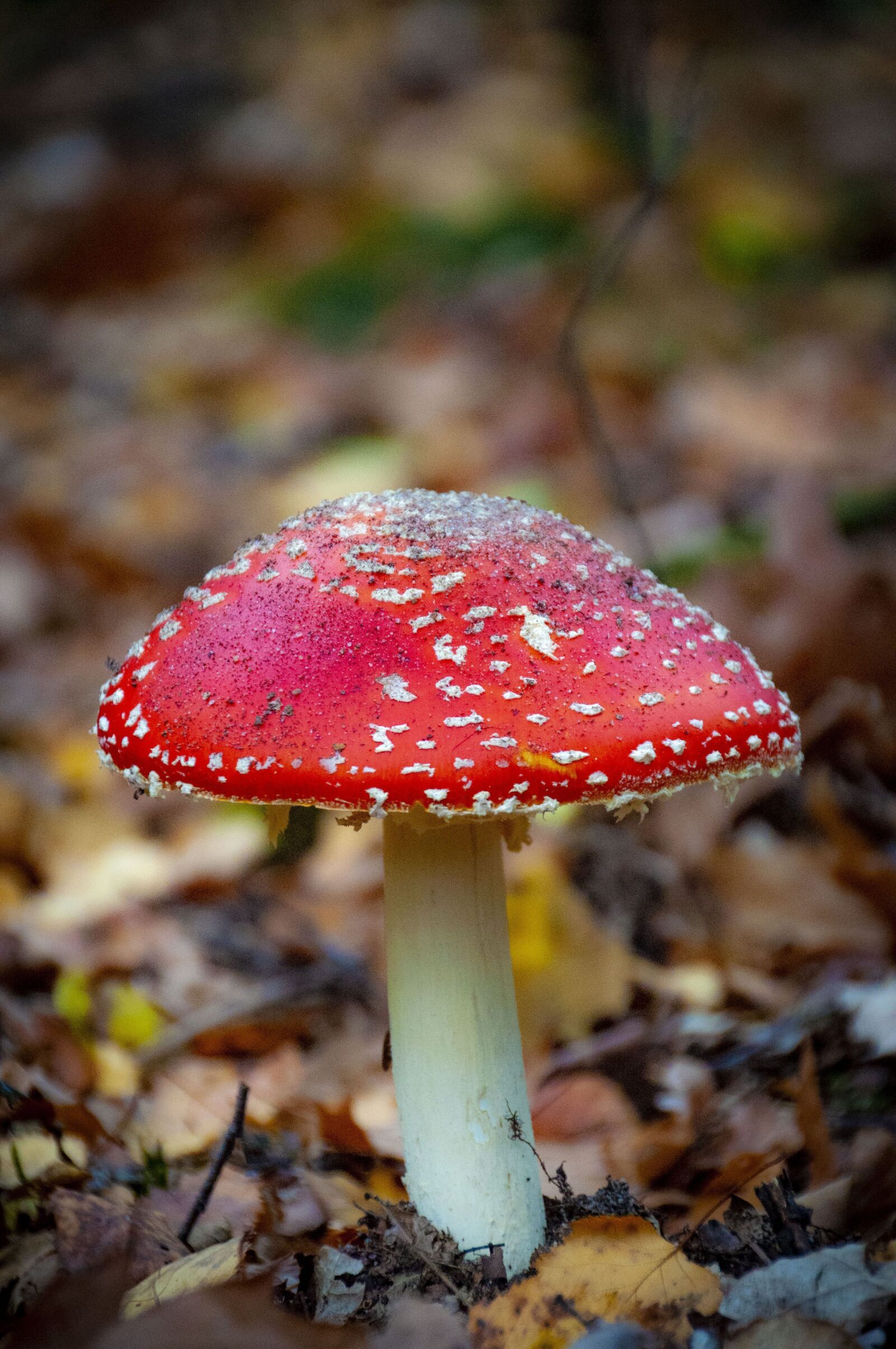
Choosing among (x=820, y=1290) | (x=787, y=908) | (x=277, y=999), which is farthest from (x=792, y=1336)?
(x=277, y=999)

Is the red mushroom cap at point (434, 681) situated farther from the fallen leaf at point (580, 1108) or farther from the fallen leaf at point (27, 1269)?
the fallen leaf at point (580, 1108)

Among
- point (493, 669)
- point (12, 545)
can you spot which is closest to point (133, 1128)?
point (493, 669)

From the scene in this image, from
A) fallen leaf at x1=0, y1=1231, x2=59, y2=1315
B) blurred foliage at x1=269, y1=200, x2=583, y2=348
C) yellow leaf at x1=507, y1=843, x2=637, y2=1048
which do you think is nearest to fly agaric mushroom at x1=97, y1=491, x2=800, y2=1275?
fallen leaf at x1=0, y1=1231, x2=59, y2=1315

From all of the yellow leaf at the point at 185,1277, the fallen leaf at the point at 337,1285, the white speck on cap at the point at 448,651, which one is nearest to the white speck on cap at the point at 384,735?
the white speck on cap at the point at 448,651

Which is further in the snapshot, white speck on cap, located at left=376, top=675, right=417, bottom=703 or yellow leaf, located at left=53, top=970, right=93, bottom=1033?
yellow leaf, located at left=53, top=970, right=93, bottom=1033

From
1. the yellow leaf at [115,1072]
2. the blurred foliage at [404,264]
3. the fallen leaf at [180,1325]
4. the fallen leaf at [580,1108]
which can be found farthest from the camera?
the blurred foliage at [404,264]

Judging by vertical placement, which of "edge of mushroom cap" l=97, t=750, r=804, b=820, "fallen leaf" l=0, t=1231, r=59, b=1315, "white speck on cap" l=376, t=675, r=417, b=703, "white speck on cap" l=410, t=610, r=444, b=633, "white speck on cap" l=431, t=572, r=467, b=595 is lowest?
"fallen leaf" l=0, t=1231, r=59, b=1315

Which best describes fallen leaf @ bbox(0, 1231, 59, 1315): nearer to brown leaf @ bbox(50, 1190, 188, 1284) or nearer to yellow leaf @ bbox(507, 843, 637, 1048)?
brown leaf @ bbox(50, 1190, 188, 1284)
